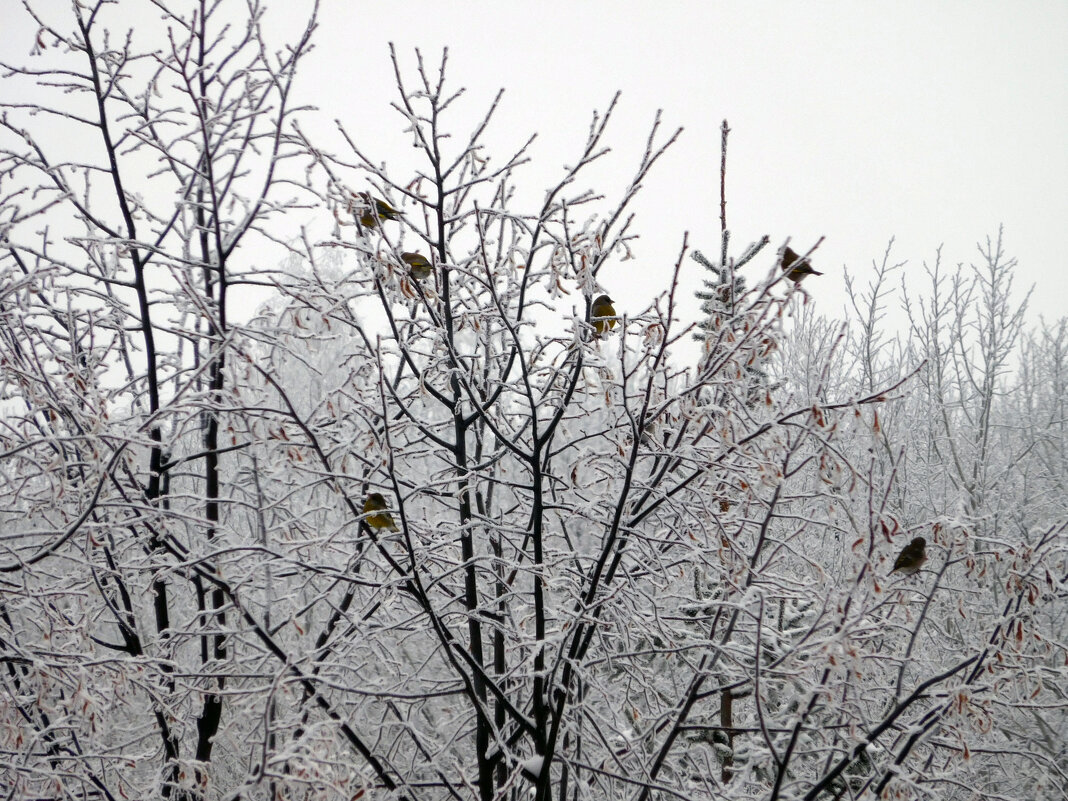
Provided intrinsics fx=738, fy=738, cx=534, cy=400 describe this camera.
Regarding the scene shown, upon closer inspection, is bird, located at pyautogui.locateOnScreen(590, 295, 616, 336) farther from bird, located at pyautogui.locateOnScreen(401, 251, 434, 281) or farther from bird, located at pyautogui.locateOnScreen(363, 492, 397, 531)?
bird, located at pyautogui.locateOnScreen(363, 492, 397, 531)

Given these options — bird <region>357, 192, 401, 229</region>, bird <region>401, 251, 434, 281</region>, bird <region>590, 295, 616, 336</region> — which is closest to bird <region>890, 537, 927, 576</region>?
bird <region>590, 295, 616, 336</region>

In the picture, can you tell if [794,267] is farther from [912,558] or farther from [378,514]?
[378,514]

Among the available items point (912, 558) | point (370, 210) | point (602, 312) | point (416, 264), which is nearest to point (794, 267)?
point (602, 312)

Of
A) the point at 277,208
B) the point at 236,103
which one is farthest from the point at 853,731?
the point at 236,103

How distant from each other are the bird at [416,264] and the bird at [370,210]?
0.47ft

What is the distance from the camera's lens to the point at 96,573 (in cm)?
262

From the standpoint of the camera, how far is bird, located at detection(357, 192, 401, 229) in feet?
7.63

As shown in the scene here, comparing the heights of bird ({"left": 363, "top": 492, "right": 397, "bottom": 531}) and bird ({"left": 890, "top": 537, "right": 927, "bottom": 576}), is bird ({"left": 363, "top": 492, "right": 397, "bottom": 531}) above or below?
above

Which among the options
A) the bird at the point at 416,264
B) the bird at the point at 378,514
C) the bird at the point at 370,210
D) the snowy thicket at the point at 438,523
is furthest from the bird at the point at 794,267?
the bird at the point at 378,514

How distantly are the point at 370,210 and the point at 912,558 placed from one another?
1.89 m

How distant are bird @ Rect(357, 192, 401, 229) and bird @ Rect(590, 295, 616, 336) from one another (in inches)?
29.2

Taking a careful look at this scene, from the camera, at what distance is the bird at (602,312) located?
241 cm

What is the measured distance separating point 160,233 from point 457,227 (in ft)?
4.94

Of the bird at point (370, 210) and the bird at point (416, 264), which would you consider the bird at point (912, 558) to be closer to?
the bird at point (416, 264)
